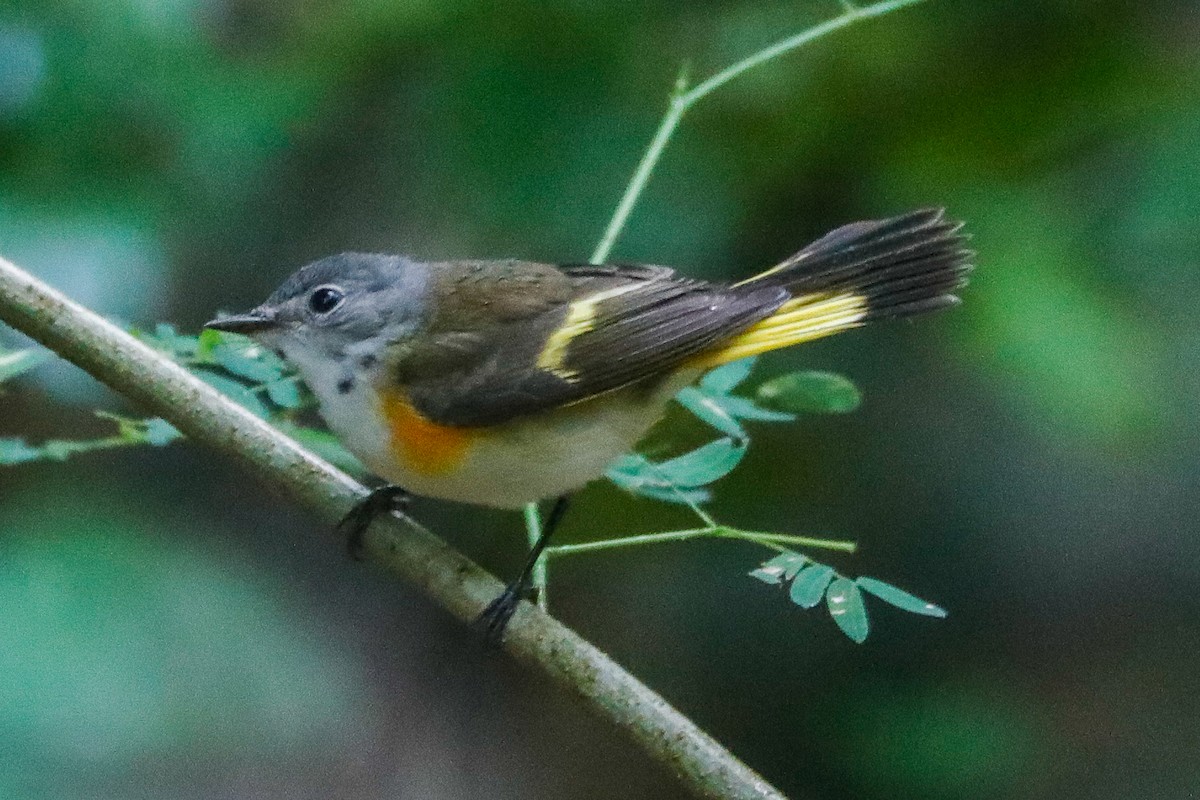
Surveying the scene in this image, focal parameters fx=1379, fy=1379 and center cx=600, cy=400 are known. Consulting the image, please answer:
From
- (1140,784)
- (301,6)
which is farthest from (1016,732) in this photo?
(301,6)

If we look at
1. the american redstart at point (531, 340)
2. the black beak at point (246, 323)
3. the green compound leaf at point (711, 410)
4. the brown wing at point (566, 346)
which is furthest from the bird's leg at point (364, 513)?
the green compound leaf at point (711, 410)

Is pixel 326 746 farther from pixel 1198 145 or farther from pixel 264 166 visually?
pixel 1198 145

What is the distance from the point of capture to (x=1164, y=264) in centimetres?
251

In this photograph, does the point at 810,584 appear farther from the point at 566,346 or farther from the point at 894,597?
the point at 566,346

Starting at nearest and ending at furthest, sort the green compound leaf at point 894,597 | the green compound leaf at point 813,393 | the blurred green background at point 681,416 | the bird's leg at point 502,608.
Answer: the green compound leaf at point 894,597
the bird's leg at point 502,608
the green compound leaf at point 813,393
the blurred green background at point 681,416

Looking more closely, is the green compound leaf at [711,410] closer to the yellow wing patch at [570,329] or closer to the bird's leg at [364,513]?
the yellow wing patch at [570,329]

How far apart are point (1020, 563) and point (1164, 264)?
846 millimetres

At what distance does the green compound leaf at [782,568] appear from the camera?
1.28m

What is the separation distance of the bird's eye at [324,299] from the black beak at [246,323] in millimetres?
63

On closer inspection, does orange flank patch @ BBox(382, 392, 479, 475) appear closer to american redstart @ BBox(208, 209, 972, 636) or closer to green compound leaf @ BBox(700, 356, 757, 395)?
american redstart @ BBox(208, 209, 972, 636)

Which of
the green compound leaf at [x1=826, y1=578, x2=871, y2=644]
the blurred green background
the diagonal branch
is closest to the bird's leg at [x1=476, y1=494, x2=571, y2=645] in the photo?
the diagonal branch

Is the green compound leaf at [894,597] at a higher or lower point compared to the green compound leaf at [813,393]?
lower

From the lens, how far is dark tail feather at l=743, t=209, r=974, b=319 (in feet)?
5.74

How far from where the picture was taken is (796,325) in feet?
5.75
